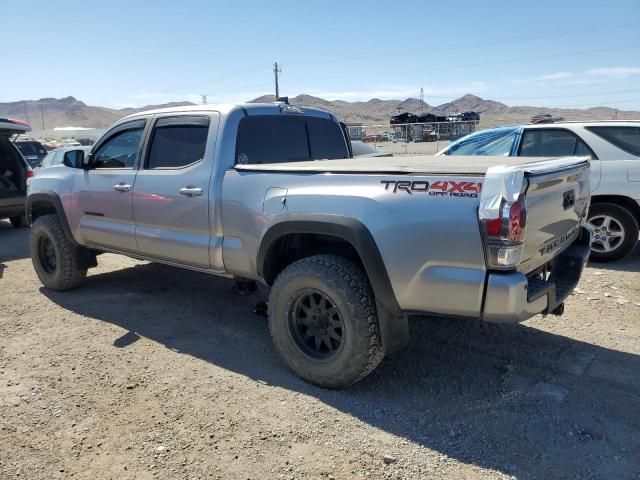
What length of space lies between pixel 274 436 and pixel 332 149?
2.98 metres

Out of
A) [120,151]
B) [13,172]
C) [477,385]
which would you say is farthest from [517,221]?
[13,172]

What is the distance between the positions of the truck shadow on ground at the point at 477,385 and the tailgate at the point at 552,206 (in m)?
0.89

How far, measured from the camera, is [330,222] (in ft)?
10.4

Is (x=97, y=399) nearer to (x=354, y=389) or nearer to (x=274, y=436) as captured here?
(x=274, y=436)

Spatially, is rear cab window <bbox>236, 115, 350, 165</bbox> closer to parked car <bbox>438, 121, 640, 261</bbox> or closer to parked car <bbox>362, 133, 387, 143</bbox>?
parked car <bbox>438, 121, 640, 261</bbox>

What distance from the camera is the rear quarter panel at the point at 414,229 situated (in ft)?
8.96

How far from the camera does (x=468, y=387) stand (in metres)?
3.44

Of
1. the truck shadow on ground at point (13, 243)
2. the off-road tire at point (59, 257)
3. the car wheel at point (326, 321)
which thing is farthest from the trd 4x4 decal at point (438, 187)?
the truck shadow on ground at point (13, 243)

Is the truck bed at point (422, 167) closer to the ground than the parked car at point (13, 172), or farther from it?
farther from it

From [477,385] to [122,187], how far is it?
3.46m

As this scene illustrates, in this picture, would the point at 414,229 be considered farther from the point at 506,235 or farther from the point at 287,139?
the point at 287,139

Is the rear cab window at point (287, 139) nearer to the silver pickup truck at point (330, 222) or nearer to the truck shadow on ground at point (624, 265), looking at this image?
the silver pickup truck at point (330, 222)

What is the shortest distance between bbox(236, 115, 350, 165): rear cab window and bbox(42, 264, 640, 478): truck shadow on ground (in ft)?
5.08

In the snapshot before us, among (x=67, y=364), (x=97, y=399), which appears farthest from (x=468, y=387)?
(x=67, y=364)
